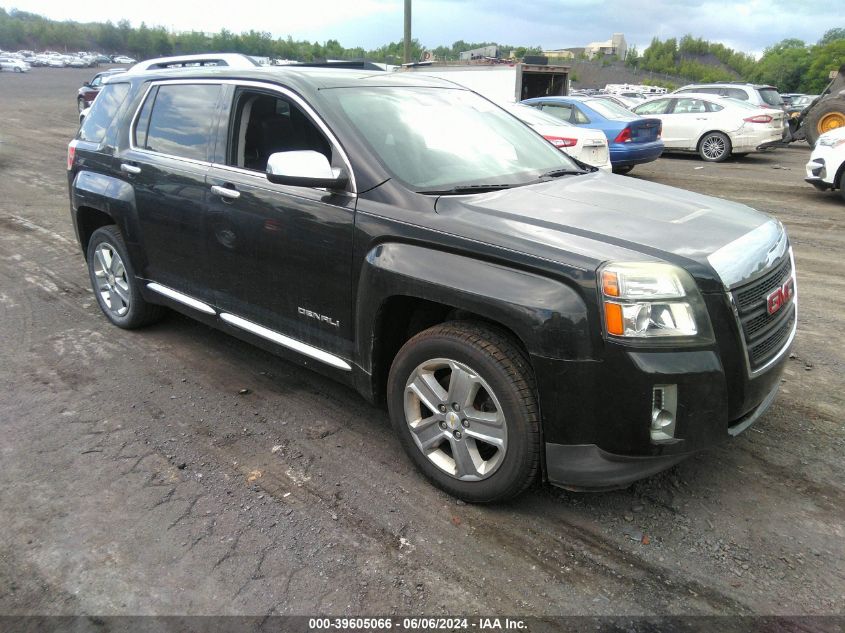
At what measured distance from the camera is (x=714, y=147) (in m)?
15.9

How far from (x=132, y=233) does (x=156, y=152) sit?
0.62m

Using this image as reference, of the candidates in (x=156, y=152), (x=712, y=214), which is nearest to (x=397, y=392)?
(x=712, y=214)

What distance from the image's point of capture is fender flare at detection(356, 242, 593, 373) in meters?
2.57

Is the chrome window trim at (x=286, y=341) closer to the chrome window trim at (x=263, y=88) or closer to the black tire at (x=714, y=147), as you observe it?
the chrome window trim at (x=263, y=88)

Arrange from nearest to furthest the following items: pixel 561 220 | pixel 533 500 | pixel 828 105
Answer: pixel 561 220
pixel 533 500
pixel 828 105

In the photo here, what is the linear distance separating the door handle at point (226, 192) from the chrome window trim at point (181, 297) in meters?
0.76

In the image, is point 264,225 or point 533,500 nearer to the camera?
point 533,500

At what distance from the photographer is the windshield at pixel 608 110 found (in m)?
13.0

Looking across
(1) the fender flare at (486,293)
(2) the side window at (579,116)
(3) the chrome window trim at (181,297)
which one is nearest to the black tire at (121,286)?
(3) the chrome window trim at (181,297)

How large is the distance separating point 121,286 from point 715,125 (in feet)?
48.4

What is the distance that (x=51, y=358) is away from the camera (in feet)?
15.3

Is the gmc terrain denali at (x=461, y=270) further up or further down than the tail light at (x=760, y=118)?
further down

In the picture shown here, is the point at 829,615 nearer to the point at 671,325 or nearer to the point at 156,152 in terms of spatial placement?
the point at 671,325

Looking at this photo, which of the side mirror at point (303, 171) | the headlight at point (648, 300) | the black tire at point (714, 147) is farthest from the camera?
the black tire at point (714, 147)
